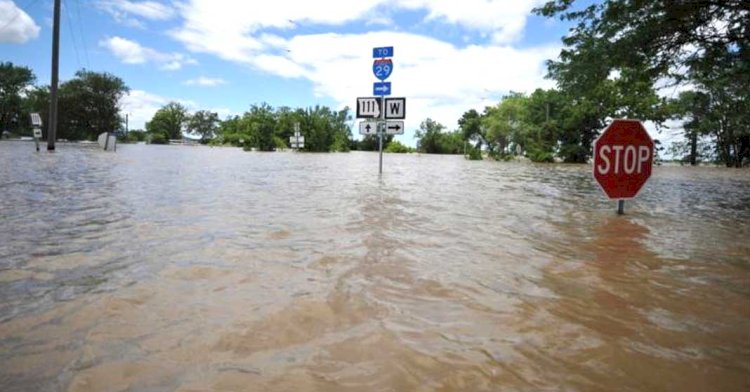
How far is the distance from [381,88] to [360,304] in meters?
11.1

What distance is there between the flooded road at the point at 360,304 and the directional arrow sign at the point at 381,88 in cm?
811

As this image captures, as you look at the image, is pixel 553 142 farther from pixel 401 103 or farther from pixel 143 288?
pixel 143 288

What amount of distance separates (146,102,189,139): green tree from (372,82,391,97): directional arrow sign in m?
106

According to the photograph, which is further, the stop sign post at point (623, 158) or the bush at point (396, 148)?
the bush at point (396, 148)

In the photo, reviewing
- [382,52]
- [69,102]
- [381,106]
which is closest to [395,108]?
[381,106]

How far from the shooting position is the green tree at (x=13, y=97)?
222ft

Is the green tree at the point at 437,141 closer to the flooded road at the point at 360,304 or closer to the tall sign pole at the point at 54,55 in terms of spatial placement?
the tall sign pole at the point at 54,55

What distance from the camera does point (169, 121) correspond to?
4437 inches

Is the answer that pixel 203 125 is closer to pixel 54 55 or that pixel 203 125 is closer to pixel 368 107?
pixel 54 55

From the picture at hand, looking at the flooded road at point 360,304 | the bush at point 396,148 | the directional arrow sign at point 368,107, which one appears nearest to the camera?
the flooded road at point 360,304

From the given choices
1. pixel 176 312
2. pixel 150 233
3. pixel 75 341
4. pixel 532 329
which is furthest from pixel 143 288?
pixel 532 329

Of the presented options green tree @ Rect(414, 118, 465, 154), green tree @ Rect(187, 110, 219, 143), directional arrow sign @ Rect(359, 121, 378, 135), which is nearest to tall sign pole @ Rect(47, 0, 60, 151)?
directional arrow sign @ Rect(359, 121, 378, 135)

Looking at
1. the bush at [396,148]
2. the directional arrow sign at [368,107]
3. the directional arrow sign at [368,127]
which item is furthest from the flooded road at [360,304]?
the bush at [396,148]

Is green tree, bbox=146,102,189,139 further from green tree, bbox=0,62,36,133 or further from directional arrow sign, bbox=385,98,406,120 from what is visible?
directional arrow sign, bbox=385,98,406,120
